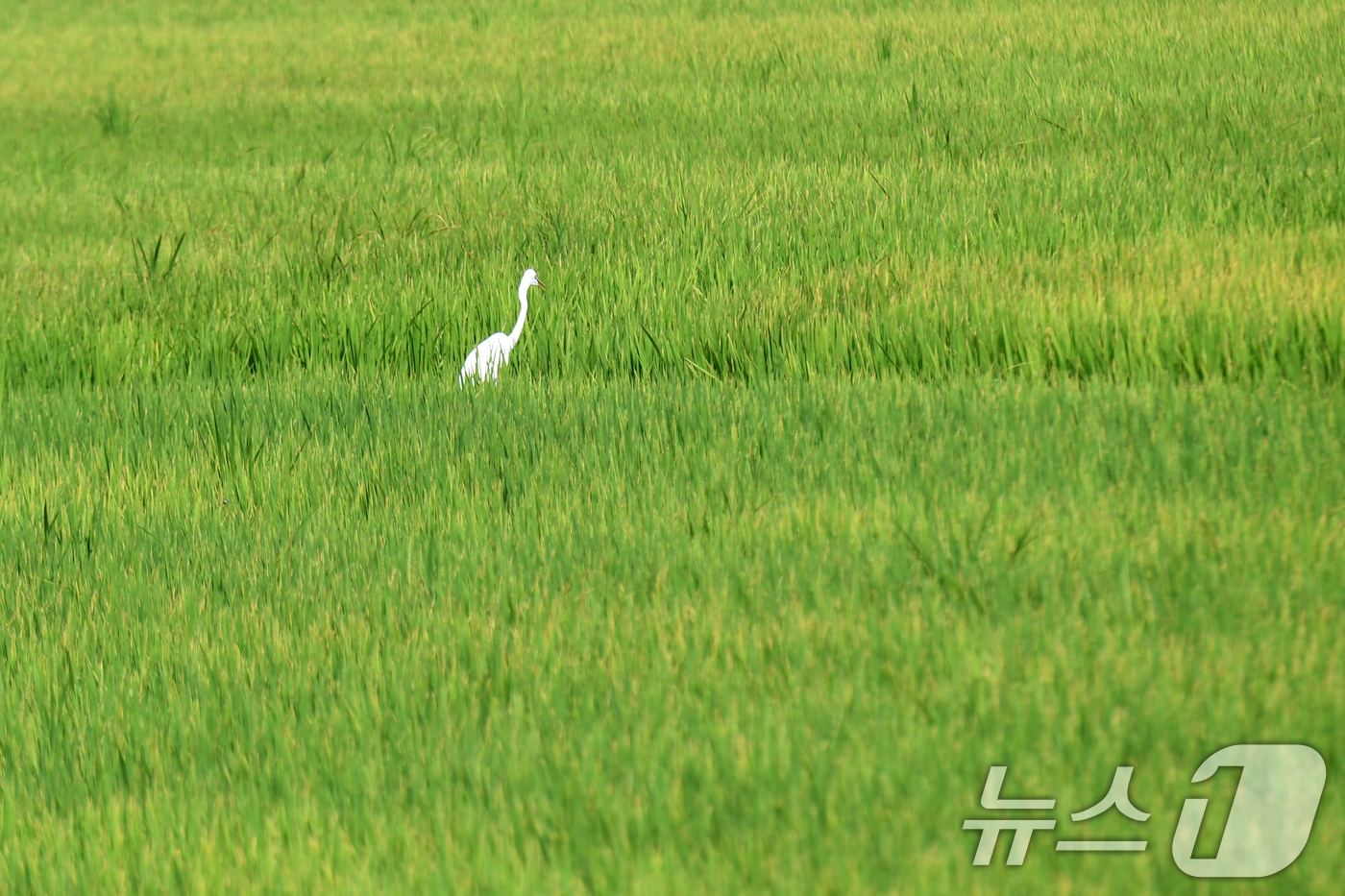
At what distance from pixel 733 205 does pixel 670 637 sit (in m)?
4.01

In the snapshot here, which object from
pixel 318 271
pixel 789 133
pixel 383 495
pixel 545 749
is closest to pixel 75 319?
pixel 318 271

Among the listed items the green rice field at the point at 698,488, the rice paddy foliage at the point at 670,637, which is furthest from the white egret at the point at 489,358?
the rice paddy foliage at the point at 670,637

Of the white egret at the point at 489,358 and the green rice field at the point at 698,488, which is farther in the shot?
the white egret at the point at 489,358

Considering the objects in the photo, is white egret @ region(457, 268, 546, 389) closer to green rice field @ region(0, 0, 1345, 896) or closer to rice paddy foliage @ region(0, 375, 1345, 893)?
green rice field @ region(0, 0, 1345, 896)

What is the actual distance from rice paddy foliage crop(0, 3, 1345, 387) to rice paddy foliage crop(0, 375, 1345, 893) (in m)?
0.71

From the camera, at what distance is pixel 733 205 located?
661 centimetres

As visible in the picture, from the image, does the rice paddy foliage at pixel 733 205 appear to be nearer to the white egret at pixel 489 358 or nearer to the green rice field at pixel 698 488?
the green rice field at pixel 698 488

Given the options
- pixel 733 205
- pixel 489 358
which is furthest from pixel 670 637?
pixel 733 205

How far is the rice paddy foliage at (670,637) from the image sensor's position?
7.75 ft

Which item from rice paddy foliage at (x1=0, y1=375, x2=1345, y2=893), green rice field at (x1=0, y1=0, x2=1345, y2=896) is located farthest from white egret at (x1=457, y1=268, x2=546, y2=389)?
rice paddy foliage at (x1=0, y1=375, x2=1345, y2=893)

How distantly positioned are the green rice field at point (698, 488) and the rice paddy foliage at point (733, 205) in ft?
0.13

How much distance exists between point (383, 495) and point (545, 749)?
5.52 feet

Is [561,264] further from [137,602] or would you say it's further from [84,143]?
[84,143]

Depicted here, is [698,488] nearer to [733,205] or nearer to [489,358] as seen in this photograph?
[489,358]
